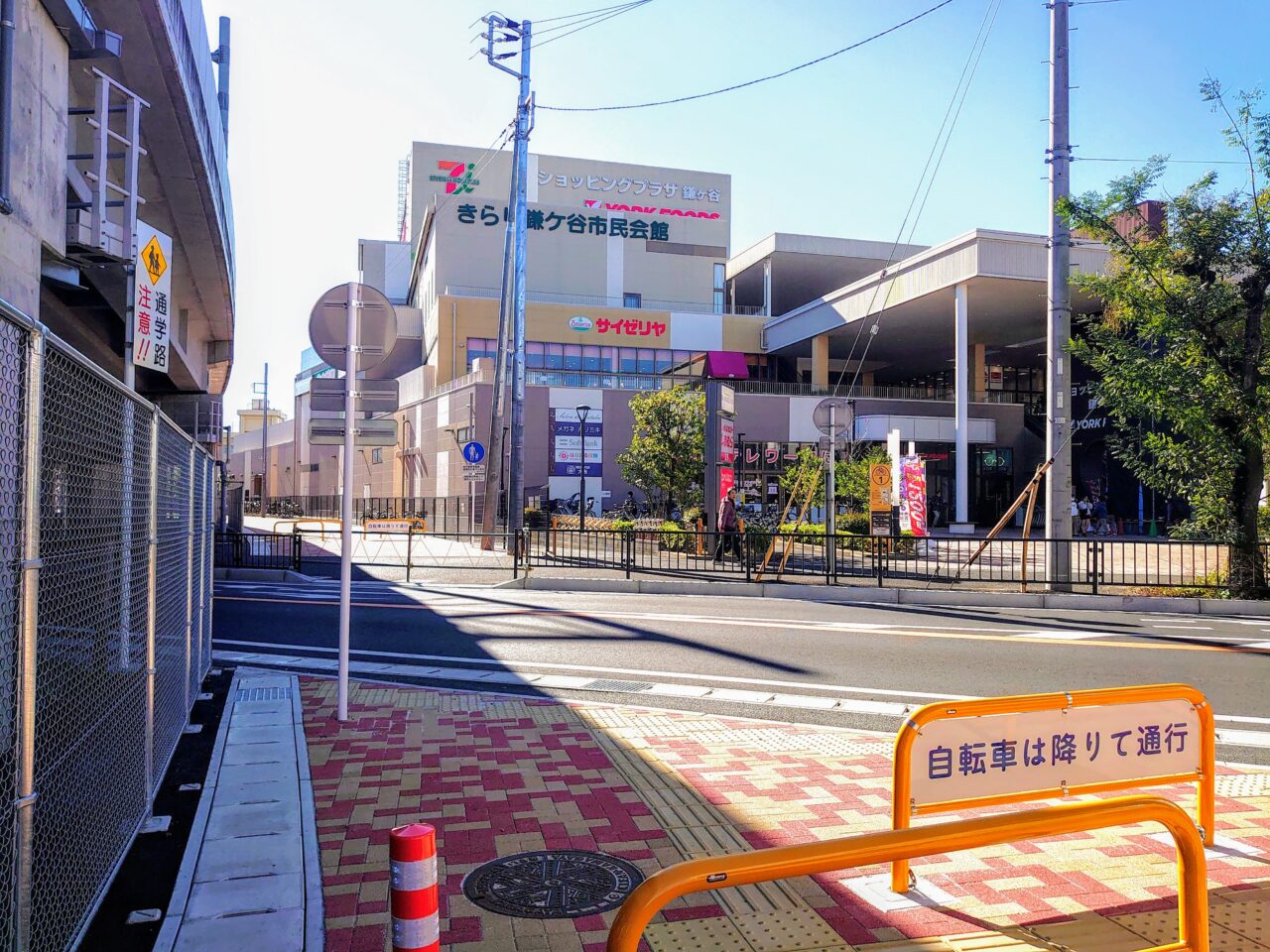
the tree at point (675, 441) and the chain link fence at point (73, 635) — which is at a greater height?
the tree at point (675, 441)

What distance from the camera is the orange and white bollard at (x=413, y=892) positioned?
2.93 m

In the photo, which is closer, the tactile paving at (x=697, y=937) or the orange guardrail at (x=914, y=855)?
the orange guardrail at (x=914, y=855)

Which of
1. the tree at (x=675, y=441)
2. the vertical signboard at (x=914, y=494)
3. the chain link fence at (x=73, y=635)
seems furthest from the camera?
the tree at (x=675, y=441)

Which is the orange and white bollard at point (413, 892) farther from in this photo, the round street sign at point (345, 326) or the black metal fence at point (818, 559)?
the black metal fence at point (818, 559)

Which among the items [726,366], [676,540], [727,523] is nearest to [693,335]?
[726,366]

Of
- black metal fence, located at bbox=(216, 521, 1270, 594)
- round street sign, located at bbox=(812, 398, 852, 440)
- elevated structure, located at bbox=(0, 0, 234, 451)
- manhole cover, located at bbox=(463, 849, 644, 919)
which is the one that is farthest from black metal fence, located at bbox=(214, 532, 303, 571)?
manhole cover, located at bbox=(463, 849, 644, 919)

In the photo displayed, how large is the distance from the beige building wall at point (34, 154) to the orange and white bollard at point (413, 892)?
781 centimetres

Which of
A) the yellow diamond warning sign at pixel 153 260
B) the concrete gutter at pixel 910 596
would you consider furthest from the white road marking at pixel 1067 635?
the yellow diamond warning sign at pixel 153 260

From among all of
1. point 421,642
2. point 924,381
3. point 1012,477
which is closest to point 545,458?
point 1012,477

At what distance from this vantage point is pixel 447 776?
6.58 m

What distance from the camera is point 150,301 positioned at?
11.5 m

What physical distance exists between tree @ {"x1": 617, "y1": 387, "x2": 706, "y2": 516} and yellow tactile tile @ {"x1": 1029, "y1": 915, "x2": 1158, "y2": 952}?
32.2 meters

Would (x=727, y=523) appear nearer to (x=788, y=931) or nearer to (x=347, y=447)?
(x=347, y=447)

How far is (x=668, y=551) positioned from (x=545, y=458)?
24425 mm
